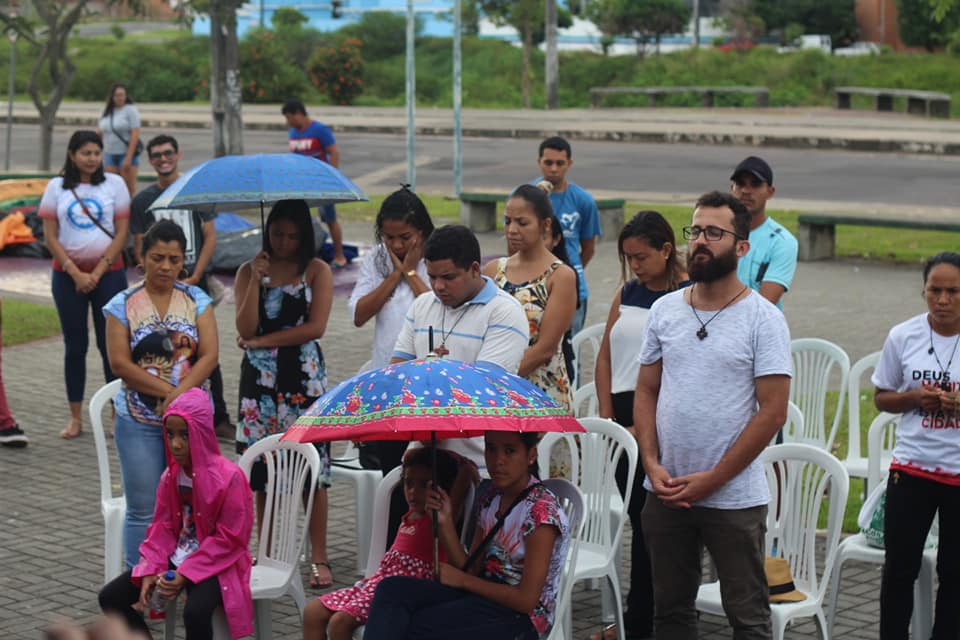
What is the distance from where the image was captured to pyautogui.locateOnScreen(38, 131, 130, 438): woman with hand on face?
9406 millimetres

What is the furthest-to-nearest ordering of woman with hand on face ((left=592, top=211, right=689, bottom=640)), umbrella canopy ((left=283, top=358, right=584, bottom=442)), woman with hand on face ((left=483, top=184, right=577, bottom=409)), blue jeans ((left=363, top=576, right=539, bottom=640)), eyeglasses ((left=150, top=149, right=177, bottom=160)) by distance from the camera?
eyeglasses ((left=150, top=149, right=177, bottom=160)) < woman with hand on face ((left=483, top=184, right=577, bottom=409)) < woman with hand on face ((left=592, top=211, right=689, bottom=640)) < blue jeans ((left=363, top=576, right=539, bottom=640)) < umbrella canopy ((left=283, top=358, right=584, bottom=442))

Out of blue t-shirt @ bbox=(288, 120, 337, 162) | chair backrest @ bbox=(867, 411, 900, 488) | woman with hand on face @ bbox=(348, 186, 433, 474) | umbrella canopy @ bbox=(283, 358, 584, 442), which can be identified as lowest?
chair backrest @ bbox=(867, 411, 900, 488)

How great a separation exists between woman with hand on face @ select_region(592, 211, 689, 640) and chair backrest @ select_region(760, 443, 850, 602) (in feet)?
2.03

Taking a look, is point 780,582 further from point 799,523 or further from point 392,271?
point 392,271

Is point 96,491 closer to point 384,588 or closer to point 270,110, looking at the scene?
point 384,588

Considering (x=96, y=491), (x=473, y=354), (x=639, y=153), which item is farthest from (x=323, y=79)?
(x=473, y=354)

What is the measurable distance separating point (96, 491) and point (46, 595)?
5.79ft

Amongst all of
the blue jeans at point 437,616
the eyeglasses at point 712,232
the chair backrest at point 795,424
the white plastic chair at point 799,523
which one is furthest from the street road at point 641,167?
the blue jeans at point 437,616

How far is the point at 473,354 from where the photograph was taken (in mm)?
5707

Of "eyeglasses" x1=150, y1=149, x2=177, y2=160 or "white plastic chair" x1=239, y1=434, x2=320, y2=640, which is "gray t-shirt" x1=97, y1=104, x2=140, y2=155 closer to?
"eyeglasses" x1=150, y1=149, x2=177, y2=160

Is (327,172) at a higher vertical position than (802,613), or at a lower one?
higher

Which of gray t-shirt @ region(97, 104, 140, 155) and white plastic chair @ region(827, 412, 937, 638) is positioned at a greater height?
gray t-shirt @ region(97, 104, 140, 155)

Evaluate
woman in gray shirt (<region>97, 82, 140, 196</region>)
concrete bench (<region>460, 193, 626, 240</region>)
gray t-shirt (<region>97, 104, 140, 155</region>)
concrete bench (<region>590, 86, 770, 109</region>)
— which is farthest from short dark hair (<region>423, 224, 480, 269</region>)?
concrete bench (<region>590, 86, 770, 109</region>)

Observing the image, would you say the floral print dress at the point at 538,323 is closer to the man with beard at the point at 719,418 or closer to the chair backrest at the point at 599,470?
the chair backrest at the point at 599,470
